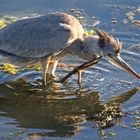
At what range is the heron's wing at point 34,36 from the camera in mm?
7305

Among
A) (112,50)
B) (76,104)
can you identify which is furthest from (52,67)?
(76,104)

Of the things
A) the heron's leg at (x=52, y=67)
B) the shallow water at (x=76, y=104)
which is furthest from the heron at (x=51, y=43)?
the shallow water at (x=76, y=104)

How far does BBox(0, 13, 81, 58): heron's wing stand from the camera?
7.30m

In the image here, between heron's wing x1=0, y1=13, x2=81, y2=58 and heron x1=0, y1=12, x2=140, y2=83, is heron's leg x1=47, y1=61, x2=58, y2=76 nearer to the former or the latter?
heron x1=0, y1=12, x2=140, y2=83

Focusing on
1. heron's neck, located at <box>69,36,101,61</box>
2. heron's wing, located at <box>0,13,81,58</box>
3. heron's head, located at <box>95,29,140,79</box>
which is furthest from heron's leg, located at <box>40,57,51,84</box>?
heron's head, located at <box>95,29,140,79</box>

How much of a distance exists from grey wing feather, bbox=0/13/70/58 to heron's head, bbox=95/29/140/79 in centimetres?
48

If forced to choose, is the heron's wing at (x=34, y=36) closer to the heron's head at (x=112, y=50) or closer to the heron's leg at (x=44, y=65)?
the heron's leg at (x=44, y=65)

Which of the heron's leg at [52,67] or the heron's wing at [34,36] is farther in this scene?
the heron's leg at [52,67]

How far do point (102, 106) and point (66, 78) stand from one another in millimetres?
926

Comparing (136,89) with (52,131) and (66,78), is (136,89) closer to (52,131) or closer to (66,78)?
(66,78)

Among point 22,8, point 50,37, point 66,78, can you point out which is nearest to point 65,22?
point 50,37

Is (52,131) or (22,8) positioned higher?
(22,8)

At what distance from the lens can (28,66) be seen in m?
7.97

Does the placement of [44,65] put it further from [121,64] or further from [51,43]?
[121,64]
